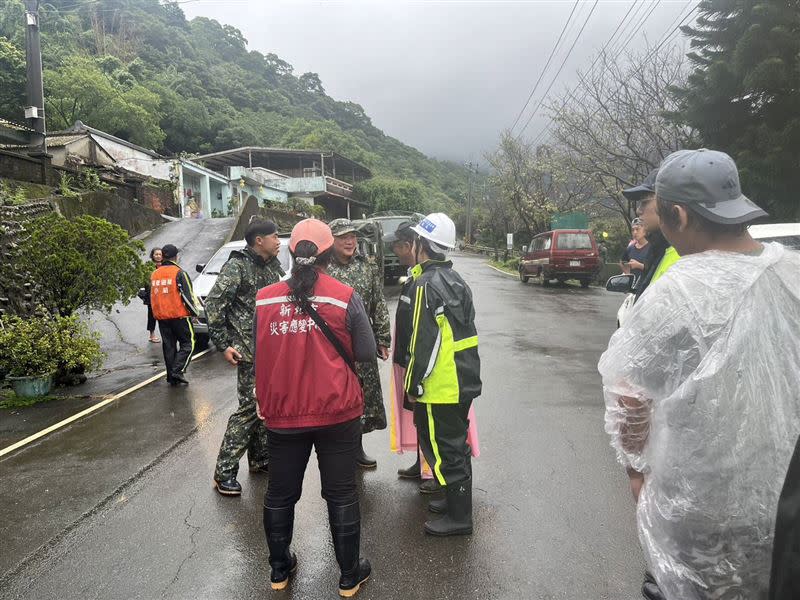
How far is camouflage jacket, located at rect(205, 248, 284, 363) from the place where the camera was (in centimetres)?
373

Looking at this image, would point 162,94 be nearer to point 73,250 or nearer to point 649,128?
point 649,128

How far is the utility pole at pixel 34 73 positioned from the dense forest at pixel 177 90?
5057 mm

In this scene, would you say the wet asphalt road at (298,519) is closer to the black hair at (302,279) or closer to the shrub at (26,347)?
the shrub at (26,347)

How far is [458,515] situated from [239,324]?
196 cm

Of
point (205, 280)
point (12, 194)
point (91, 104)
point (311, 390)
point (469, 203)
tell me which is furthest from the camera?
point (469, 203)

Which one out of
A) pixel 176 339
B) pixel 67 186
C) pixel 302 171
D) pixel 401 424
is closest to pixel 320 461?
pixel 401 424

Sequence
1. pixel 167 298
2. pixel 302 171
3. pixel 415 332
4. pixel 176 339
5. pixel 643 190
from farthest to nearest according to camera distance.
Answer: pixel 302 171
pixel 176 339
pixel 167 298
pixel 415 332
pixel 643 190

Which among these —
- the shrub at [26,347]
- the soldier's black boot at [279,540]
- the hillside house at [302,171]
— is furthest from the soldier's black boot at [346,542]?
the hillside house at [302,171]

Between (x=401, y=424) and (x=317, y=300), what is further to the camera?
(x=401, y=424)

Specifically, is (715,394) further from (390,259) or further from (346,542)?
(390,259)

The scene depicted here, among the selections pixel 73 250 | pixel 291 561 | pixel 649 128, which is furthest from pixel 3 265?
pixel 649 128

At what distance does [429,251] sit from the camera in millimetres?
3279

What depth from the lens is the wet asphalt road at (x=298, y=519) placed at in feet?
9.12

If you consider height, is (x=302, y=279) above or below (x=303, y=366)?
above
